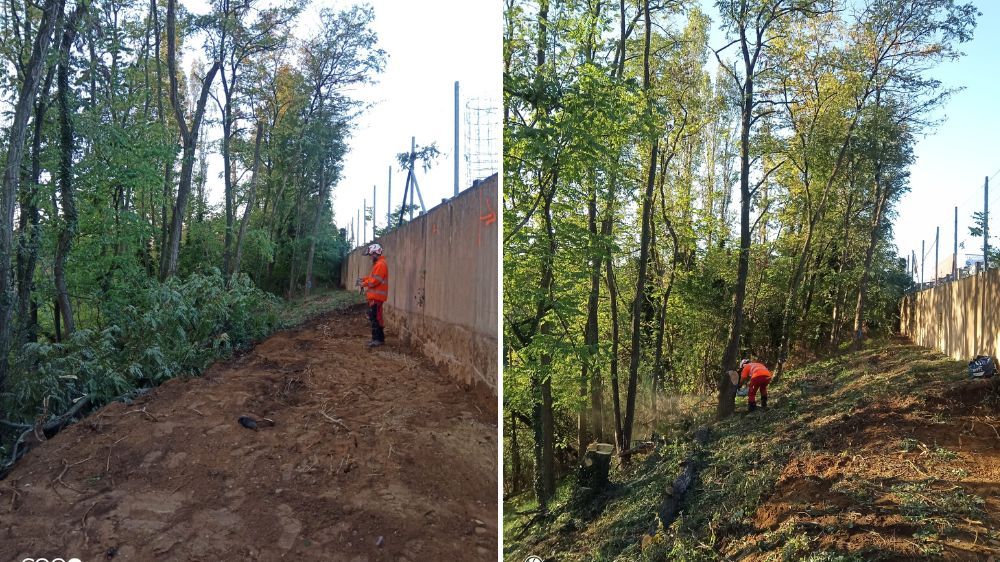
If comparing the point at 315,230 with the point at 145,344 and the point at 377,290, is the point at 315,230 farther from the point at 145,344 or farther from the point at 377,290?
the point at 145,344

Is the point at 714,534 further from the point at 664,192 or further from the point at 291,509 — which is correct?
the point at 664,192

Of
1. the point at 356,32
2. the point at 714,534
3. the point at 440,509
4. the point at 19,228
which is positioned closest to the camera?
the point at 440,509

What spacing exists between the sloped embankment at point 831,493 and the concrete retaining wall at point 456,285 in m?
0.95

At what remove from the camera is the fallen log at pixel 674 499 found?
124 inches

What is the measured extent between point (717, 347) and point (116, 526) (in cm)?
802

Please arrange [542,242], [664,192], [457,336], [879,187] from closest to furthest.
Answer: [542,242] → [457,336] → [664,192] → [879,187]

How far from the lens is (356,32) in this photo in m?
11.8

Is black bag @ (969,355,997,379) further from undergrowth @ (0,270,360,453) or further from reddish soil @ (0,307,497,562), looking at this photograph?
undergrowth @ (0,270,360,453)

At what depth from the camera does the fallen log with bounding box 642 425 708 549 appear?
3.14 meters

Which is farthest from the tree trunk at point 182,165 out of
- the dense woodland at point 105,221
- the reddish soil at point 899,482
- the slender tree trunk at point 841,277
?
the slender tree trunk at point 841,277

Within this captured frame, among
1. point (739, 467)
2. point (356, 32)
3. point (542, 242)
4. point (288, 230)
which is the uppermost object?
point (356, 32)

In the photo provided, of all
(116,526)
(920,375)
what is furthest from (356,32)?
(116,526)

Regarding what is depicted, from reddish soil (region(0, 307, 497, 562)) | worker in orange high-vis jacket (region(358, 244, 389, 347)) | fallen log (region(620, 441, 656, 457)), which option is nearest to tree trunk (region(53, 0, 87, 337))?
worker in orange high-vis jacket (region(358, 244, 389, 347))

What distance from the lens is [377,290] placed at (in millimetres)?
5926
